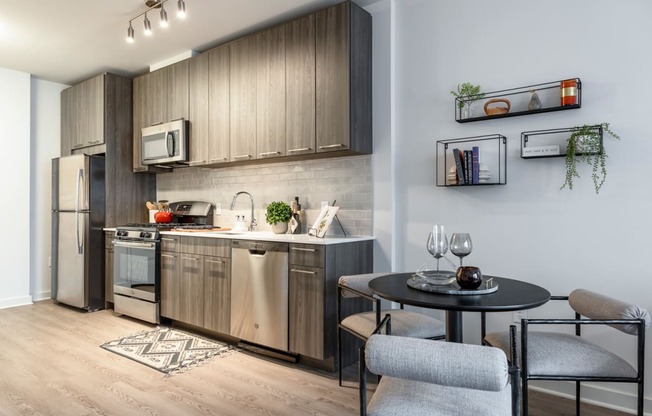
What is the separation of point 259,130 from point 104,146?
7.29 ft

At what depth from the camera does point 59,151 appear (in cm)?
556

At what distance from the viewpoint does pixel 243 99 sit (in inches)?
152

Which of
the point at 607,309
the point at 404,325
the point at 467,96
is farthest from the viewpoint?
the point at 467,96

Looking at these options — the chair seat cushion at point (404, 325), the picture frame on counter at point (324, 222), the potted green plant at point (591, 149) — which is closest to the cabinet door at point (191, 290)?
the picture frame on counter at point (324, 222)

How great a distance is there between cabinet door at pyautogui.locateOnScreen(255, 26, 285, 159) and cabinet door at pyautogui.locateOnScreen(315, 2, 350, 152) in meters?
0.38

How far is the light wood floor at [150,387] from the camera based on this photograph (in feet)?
8.07

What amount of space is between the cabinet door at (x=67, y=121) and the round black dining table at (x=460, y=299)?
4759 millimetres

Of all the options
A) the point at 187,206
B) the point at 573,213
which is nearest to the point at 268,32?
the point at 187,206

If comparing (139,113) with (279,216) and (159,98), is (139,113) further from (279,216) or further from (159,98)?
(279,216)

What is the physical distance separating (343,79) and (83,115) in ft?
11.8

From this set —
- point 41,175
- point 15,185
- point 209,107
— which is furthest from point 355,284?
point 41,175

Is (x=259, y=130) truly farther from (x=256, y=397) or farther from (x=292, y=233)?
(x=256, y=397)

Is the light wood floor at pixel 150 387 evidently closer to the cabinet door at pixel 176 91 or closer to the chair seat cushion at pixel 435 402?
the chair seat cushion at pixel 435 402

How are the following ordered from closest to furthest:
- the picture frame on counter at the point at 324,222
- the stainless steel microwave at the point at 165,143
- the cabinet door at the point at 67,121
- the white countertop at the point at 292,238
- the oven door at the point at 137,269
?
the white countertop at the point at 292,238 < the picture frame on counter at the point at 324,222 < the oven door at the point at 137,269 < the stainless steel microwave at the point at 165,143 < the cabinet door at the point at 67,121
